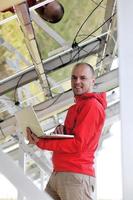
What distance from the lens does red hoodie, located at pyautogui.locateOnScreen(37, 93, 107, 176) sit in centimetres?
184

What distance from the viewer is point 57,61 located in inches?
141

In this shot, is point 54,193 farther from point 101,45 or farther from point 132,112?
point 101,45

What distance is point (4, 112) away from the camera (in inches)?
173

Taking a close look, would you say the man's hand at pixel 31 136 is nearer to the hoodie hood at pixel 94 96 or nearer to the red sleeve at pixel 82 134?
the red sleeve at pixel 82 134

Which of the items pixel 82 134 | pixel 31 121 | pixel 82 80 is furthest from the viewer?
pixel 82 80

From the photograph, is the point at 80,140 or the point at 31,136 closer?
the point at 80,140

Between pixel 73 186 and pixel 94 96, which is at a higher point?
pixel 94 96

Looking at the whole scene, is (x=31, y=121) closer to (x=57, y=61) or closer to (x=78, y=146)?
(x=78, y=146)

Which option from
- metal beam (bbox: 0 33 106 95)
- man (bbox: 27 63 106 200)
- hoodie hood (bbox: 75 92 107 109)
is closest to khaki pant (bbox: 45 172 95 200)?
man (bbox: 27 63 106 200)

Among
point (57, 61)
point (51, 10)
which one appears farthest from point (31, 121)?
point (57, 61)

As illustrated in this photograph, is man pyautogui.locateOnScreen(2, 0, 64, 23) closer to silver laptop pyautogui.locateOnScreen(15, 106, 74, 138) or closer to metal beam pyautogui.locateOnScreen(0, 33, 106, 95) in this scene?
silver laptop pyautogui.locateOnScreen(15, 106, 74, 138)

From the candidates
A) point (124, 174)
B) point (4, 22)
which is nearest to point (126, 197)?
point (124, 174)

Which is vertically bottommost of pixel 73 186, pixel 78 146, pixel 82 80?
pixel 73 186

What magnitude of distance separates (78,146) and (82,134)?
0.06 metres
